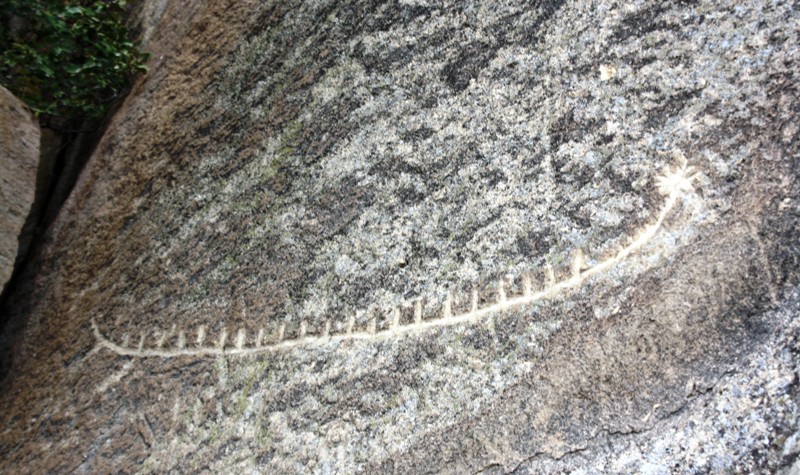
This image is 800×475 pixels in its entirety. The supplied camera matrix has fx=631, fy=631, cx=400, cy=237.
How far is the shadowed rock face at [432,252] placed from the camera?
4.01ft

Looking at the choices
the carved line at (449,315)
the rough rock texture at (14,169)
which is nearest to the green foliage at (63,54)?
the rough rock texture at (14,169)

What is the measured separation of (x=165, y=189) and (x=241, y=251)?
1.38 ft

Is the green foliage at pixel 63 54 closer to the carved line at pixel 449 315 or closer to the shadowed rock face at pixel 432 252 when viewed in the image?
the shadowed rock face at pixel 432 252

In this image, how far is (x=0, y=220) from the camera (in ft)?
6.74

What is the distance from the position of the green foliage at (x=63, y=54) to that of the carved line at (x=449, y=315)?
3.11 ft

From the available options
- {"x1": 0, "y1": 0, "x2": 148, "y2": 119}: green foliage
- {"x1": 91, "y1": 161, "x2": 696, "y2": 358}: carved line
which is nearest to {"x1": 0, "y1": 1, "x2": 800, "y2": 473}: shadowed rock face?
{"x1": 91, "y1": 161, "x2": 696, "y2": 358}: carved line

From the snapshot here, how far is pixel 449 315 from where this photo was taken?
1.46 meters

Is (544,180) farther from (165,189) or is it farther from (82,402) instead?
(82,402)

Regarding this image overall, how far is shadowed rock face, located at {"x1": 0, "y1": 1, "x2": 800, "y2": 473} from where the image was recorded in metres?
1.22

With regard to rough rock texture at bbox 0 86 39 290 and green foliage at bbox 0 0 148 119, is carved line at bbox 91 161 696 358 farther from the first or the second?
green foliage at bbox 0 0 148 119

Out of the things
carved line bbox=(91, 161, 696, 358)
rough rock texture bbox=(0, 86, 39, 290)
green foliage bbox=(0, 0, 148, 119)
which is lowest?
carved line bbox=(91, 161, 696, 358)

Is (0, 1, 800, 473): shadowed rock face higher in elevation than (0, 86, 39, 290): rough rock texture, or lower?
lower

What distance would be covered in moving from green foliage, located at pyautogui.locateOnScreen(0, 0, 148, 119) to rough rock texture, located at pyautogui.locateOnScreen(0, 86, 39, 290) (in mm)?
90

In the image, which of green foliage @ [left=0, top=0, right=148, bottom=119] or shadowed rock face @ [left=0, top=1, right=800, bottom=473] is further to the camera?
green foliage @ [left=0, top=0, right=148, bottom=119]
